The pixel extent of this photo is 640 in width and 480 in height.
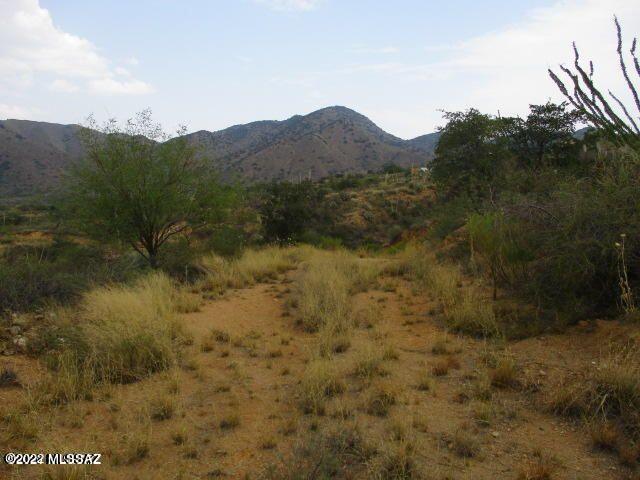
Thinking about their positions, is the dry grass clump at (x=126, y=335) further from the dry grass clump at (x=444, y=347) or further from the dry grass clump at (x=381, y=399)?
the dry grass clump at (x=444, y=347)

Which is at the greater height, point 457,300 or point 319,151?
point 319,151

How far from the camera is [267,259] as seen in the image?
13961 mm

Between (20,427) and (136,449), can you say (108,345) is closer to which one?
(20,427)

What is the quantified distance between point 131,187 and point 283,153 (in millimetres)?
54795

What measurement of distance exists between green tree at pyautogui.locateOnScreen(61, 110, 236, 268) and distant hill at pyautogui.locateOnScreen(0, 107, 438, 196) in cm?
3599

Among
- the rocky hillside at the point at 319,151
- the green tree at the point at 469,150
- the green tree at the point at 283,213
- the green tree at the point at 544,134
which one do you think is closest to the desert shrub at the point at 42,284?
the green tree at the point at 283,213

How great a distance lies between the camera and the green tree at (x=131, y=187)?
12281 millimetres

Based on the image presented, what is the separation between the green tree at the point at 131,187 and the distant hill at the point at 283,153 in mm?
35991

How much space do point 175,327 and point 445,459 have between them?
4797mm

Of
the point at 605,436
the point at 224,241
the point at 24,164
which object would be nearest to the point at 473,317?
the point at 605,436

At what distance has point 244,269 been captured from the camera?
41.2 feet

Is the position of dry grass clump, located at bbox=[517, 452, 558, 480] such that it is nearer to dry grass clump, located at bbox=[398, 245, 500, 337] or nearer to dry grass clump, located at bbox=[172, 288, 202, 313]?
dry grass clump, located at bbox=[398, 245, 500, 337]

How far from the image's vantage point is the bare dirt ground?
390 cm

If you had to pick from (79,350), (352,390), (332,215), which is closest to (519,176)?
(352,390)
